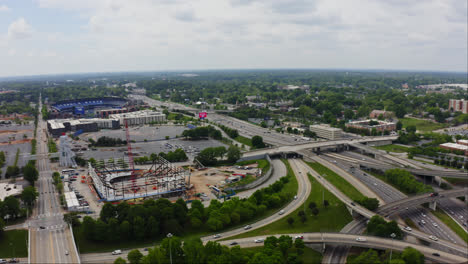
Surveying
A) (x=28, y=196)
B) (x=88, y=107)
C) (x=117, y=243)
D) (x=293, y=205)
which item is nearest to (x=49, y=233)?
(x=117, y=243)

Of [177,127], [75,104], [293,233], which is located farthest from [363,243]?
[75,104]

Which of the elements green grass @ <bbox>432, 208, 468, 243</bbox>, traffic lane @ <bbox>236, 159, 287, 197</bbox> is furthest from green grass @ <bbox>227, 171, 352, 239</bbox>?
green grass @ <bbox>432, 208, 468, 243</bbox>

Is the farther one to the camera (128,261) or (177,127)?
(177,127)

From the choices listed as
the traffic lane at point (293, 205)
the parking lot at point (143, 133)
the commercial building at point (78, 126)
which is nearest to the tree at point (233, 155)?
the traffic lane at point (293, 205)

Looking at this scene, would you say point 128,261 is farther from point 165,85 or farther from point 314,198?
point 165,85

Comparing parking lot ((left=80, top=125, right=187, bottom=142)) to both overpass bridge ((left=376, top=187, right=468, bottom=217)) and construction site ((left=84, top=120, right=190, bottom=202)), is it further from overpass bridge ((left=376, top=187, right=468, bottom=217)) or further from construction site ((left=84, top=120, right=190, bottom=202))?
overpass bridge ((left=376, top=187, right=468, bottom=217))

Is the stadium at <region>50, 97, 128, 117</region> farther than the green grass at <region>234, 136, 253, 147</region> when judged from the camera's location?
Yes
